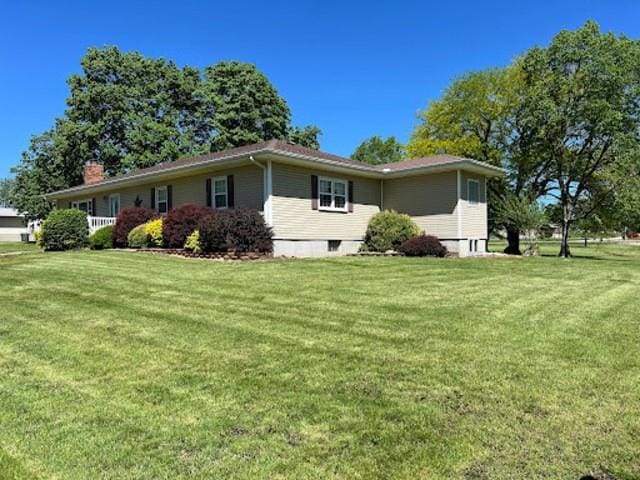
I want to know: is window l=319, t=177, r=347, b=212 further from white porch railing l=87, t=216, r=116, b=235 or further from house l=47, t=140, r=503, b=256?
white porch railing l=87, t=216, r=116, b=235

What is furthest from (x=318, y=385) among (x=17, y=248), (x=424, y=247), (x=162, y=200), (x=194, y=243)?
(x=17, y=248)

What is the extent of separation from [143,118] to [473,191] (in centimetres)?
2383

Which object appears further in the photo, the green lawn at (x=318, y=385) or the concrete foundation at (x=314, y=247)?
the concrete foundation at (x=314, y=247)

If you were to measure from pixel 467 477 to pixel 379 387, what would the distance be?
1284mm

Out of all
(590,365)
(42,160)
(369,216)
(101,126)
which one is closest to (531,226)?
(369,216)

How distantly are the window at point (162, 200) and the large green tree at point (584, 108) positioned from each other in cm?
1740

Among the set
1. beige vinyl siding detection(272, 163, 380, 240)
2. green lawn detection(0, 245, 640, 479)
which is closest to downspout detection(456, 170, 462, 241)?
beige vinyl siding detection(272, 163, 380, 240)

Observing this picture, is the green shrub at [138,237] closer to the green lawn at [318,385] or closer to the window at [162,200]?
the window at [162,200]

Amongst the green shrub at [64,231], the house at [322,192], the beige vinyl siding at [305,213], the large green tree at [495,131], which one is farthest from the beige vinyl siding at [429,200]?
the green shrub at [64,231]

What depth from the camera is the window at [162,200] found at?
63.6 ft

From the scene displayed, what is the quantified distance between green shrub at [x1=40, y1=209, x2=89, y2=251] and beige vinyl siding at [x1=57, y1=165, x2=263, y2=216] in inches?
Result: 115

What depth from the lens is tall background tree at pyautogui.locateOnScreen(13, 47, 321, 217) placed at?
106 feet

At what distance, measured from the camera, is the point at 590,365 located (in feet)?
13.9

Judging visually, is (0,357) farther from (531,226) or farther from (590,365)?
(531,226)
